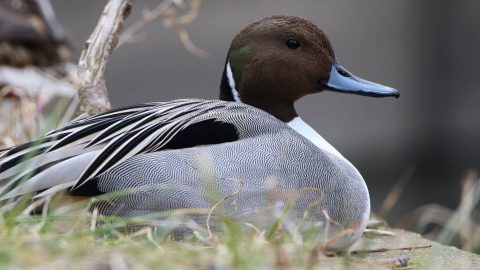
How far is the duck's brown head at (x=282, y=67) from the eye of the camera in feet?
11.1

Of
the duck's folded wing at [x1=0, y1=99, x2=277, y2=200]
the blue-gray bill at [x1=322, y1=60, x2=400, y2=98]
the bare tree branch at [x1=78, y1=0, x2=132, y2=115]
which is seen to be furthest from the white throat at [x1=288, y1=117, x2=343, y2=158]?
the bare tree branch at [x1=78, y1=0, x2=132, y2=115]

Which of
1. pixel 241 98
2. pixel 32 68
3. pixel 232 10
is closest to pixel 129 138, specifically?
pixel 241 98

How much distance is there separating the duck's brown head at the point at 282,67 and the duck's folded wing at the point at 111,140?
35cm

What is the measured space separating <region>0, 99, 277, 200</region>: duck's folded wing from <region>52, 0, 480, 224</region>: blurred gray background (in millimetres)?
4798

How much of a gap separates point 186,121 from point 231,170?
210mm

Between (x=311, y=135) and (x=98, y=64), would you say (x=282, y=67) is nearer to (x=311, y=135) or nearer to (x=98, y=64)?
(x=311, y=135)

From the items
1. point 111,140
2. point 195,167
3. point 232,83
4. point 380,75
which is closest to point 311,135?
point 232,83

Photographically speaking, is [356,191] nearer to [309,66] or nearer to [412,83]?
[309,66]

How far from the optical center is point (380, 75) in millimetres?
7957

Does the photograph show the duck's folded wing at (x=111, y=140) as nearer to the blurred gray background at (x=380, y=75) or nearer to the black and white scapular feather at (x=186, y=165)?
the black and white scapular feather at (x=186, y=165)

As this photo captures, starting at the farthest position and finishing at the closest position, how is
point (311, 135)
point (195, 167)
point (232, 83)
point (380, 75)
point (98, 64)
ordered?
point (380, 75) < point (98, 64) < point (232, 83) < point (311, 135) < point (195, 167)

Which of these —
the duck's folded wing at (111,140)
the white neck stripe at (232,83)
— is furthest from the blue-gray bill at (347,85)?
the duck's folded wing at (111,140)

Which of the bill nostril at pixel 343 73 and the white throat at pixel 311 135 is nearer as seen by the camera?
the white throat at pixel 311 135

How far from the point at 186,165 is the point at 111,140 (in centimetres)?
23
